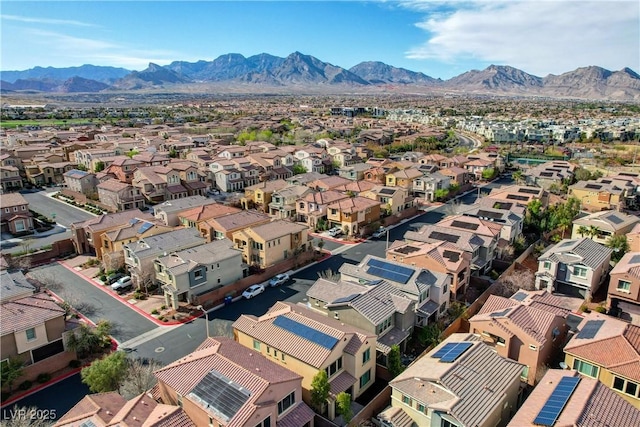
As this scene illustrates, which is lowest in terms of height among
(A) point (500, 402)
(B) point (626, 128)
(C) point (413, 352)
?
(C) point (413, 352)

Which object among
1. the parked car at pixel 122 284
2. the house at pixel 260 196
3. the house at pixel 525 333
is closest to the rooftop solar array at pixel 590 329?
the house at pixel 525 333

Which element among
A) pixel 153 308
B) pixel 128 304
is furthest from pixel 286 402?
pixel 128 304

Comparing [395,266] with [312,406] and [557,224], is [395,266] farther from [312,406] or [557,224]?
[557,224]

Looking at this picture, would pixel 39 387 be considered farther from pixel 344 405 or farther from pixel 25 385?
pixel 344 405

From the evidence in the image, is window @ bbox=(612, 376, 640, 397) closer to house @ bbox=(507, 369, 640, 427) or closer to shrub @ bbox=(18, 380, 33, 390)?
house @ bbox=(507, 369, 640, 427)

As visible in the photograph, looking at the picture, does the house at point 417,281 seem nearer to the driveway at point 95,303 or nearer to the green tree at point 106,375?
the driveway at point 95,303

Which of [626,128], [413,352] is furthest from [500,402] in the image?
[626,128]

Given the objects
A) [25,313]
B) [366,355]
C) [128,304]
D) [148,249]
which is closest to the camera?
[366,355]
